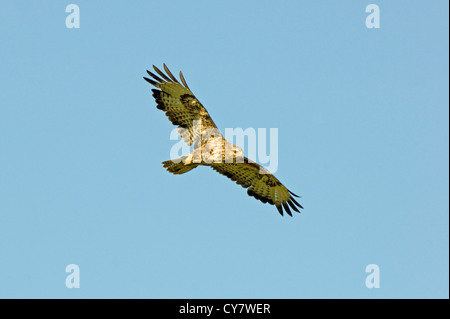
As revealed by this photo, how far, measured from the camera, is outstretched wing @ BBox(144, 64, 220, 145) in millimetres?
11477

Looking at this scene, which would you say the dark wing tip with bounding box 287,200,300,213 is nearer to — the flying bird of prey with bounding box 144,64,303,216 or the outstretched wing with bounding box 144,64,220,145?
the flying bird of prey with bounding box 144,64,303,216

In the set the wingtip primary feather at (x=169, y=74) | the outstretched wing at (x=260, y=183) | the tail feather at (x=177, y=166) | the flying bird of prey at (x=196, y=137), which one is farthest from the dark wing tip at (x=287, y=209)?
the wingtip primary feather at (x=169, y=74)

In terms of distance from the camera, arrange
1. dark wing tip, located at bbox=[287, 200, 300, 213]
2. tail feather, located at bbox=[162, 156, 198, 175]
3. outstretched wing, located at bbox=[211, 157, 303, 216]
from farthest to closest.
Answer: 1. dark wing tip, located at bbox=[287, 200, 300, 213]
2. outstretched wing, located at bbox=[211, 157, 303, 216]
3. tail feather, located at bbox=[162, 156, 198, 175]

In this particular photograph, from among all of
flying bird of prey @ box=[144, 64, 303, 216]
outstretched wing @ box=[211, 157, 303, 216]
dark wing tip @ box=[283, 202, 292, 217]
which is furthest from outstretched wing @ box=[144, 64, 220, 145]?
dark wing tip @ box=[283, 202, 292, 217]

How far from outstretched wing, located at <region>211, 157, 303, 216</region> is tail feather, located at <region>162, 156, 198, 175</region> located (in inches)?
28.2

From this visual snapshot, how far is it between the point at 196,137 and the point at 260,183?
5.47 feet

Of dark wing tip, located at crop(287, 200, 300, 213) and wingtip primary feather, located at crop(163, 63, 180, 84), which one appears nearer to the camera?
wingtip primary feather, located at crop(163, 63, 180, 84)

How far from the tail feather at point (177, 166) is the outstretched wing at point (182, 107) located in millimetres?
452

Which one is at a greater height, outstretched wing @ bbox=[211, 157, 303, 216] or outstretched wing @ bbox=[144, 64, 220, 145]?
outstretched wing @ bbox=[144, 64, 220, 145]

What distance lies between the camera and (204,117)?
1151 cm
